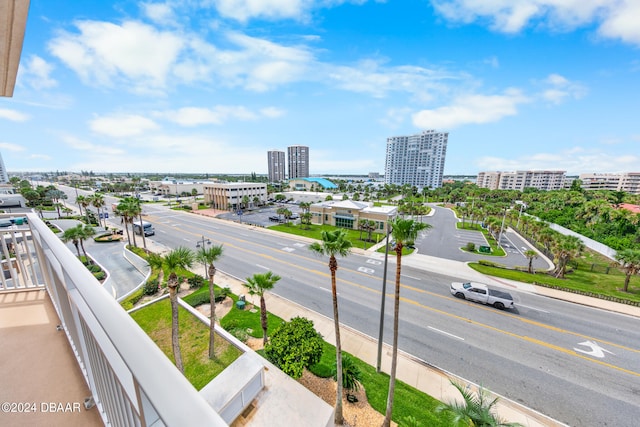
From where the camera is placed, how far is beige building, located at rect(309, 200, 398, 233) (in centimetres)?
3934

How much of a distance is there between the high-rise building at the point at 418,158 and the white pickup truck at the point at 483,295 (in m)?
115

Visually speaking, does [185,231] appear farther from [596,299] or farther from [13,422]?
[596,299]

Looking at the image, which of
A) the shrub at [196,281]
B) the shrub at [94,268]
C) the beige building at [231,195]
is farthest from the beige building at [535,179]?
the shrub at [94,268]

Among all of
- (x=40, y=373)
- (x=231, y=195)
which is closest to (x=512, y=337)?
(x=40, y=373)

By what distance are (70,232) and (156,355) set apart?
1263 inches

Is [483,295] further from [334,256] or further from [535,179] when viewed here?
[535,179]

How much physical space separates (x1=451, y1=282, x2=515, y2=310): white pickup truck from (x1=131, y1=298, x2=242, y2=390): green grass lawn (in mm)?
16530

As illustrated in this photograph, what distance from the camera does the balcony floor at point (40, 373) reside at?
8.93 ft

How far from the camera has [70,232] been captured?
23.4 metres

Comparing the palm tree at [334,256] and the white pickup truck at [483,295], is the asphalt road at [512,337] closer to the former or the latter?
the white pickup truck at [483,295]

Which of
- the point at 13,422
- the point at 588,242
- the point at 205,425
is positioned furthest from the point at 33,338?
the point at 588,242

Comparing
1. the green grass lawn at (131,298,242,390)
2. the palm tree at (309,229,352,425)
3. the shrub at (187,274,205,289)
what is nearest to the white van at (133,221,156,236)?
the shrub at (187,274,205,289)

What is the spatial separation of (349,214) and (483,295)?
2613 centimetres

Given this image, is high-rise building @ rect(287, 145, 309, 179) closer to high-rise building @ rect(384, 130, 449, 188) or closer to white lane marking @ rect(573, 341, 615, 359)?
high-rise building @ rect(384, 130, 449, 188)
